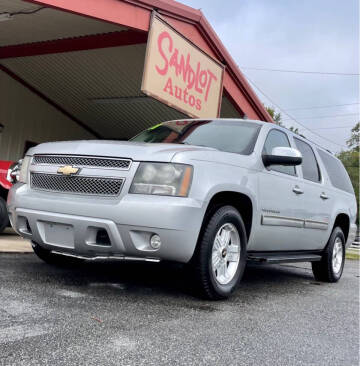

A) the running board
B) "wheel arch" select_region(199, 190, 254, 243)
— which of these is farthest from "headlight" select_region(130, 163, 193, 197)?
the running board

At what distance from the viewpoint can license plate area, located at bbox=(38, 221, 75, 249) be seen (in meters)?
3.91

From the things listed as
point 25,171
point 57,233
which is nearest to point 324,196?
point 57,233

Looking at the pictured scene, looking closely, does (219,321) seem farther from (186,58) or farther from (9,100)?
(9,100)

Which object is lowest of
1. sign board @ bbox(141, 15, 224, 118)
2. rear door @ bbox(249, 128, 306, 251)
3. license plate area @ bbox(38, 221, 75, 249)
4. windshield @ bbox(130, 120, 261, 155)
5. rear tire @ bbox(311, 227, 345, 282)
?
rear tire @ bbox(311, 227, 345, 282)

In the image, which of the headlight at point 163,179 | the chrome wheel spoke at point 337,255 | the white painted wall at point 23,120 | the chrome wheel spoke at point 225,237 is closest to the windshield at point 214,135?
the chrome wheel spoke at point 225,237

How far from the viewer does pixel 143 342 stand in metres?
2.78

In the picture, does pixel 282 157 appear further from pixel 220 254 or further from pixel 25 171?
pixel 25 171

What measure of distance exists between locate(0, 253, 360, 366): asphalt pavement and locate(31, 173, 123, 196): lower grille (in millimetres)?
807

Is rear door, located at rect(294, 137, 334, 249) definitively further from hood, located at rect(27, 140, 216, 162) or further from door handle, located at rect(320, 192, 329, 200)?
hood, located at rect(27, 140, 216, 162)

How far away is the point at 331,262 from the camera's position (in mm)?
6457

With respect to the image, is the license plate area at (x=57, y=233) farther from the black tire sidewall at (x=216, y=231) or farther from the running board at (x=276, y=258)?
the running board at (x=276, y=258)

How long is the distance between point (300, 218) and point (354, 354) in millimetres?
2398

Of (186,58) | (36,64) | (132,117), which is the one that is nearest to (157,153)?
(186,58)

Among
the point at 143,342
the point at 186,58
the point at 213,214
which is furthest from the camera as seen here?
the point at 186,58
